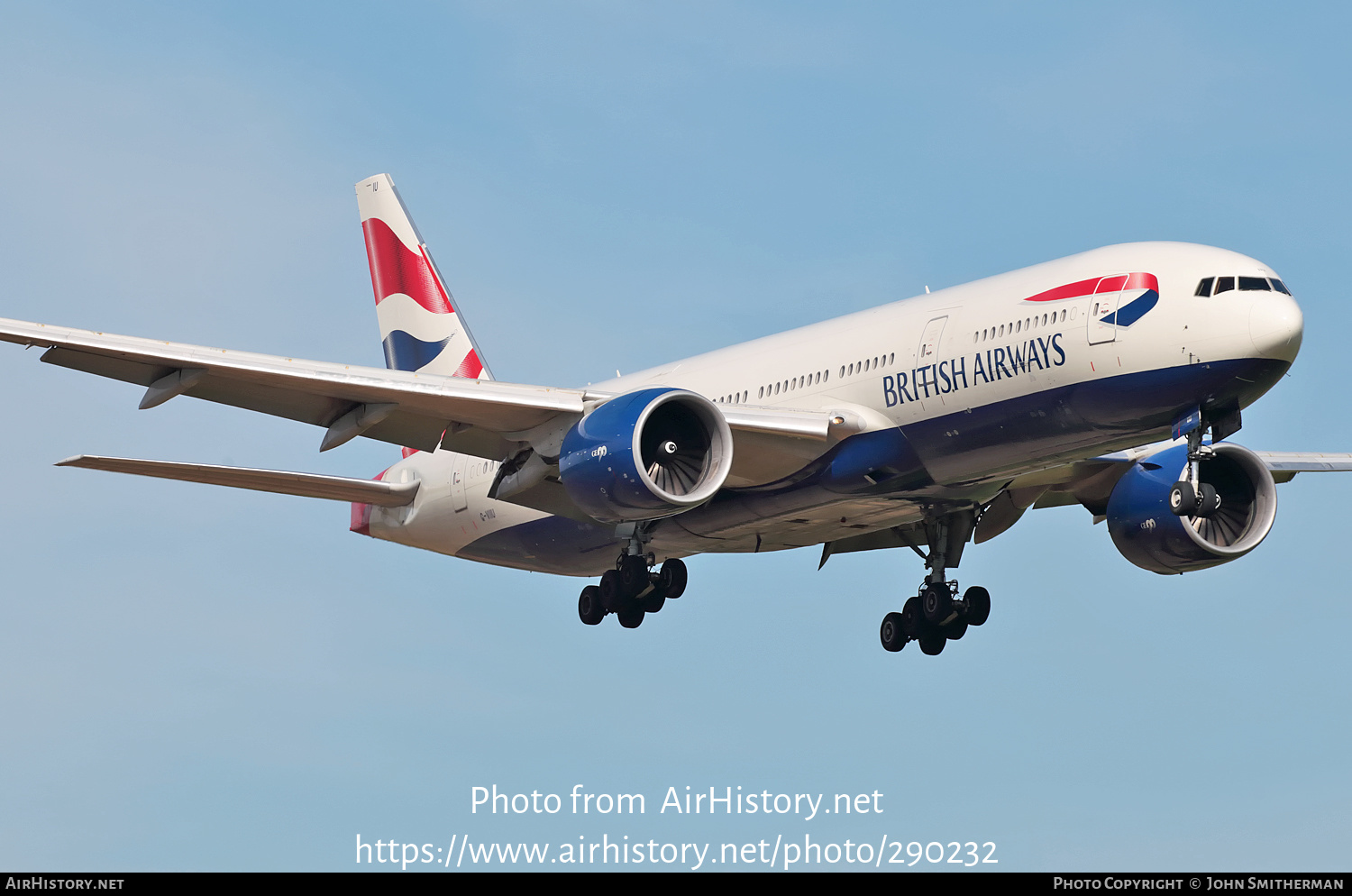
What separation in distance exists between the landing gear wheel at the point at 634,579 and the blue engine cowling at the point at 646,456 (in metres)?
3.83

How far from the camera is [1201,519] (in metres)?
34.1

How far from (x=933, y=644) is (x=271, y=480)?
12833 mm

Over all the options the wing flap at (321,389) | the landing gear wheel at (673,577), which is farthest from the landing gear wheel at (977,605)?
the wing flap at (321,389)

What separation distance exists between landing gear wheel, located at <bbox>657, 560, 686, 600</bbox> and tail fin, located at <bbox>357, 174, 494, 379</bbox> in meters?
8.23

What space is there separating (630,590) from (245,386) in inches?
311

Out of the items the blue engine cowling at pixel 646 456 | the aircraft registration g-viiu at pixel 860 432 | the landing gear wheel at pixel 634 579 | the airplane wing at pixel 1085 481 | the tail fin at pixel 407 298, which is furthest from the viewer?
the tail fin at pixel 407 298

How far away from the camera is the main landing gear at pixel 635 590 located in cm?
3322

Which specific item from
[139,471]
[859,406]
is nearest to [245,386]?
[139,471]

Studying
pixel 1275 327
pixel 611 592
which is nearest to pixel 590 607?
pixel 611 592

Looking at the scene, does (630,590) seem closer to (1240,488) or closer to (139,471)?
(139,471)

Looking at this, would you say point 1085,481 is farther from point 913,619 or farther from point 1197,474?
point 1197,474

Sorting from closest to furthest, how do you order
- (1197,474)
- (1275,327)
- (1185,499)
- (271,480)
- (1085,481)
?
1. (1275,327)
2. (1185,499)
3. (1197,474)
4. (271,480)
5. (1085,481)

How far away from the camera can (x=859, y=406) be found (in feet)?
99.2

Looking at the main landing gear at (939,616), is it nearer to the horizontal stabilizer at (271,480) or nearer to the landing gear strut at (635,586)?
the landing gear strut at (635,586)
